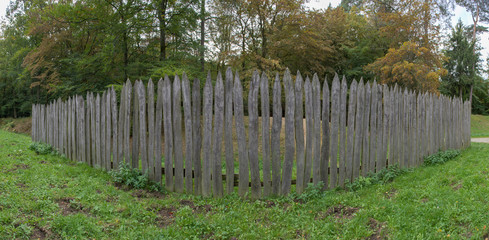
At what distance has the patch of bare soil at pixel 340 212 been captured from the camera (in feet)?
13.4

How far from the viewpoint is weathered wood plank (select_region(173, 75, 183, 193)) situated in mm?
5078

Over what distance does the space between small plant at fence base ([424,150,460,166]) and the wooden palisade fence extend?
82 cm

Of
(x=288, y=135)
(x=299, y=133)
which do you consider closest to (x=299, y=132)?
(x=299, y=133)

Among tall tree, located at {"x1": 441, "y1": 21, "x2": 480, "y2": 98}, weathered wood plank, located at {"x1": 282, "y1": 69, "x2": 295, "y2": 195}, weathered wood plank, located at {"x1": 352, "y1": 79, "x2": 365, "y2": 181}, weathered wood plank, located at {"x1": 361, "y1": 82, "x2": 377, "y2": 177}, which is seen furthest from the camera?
tall tree, located at {"x1": 441, "y1": 21, "x2": 480, "y2": 98}

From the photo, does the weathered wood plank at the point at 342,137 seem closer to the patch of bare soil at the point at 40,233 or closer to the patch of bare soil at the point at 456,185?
the patch of bare soil at the point at 456,185

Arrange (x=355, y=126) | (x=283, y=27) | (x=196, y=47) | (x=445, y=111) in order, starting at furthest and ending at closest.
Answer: (x=283, y=27) → (x=196, y=47) → (x=445, y=111) → (x=355, y=126)

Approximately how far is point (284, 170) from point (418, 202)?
186 cm

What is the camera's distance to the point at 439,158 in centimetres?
728

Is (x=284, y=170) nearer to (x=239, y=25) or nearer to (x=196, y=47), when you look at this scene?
(x=196, y=47)

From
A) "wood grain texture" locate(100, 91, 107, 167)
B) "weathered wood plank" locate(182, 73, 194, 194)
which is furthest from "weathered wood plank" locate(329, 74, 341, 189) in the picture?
"wood grain texture" locate(100, 91, 107, 167)

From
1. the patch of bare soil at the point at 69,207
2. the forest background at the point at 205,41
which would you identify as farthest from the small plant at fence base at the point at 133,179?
the forest background at the point at 205,41

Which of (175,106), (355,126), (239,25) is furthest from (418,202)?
(239,25)

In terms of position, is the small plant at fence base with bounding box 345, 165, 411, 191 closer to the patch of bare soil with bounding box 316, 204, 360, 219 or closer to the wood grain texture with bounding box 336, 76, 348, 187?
the wood grain texture with bounding box 336, 76, 348, 187

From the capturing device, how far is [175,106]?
509 cm
